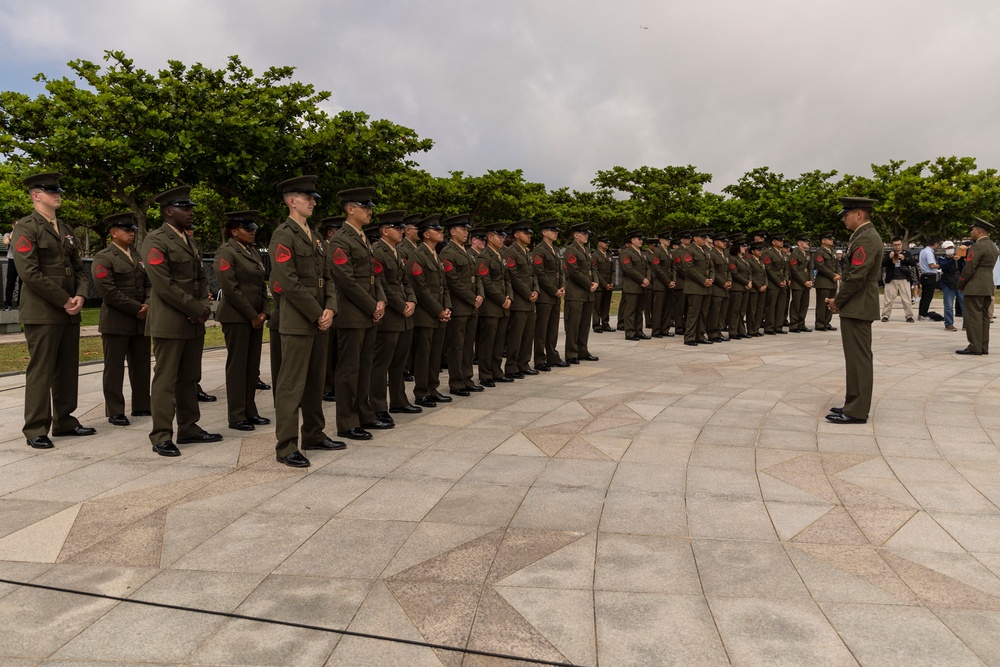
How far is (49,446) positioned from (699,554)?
16.7ft

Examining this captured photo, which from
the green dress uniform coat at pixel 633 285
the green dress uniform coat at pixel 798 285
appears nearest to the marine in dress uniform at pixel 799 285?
the green dress uniform coat at pixel 798 285

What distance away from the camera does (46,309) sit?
6.34 metres

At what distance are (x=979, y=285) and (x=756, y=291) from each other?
448 cm

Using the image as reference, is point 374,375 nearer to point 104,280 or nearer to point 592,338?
point 104,280

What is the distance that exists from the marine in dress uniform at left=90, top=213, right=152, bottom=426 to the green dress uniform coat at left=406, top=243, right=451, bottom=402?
260 cm

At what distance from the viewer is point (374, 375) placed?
24.2 feet

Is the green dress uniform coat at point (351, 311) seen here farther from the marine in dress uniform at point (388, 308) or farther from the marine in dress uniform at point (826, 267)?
the marine in dress uniform at point (826, 267)

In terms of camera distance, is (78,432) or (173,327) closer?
(173,327)

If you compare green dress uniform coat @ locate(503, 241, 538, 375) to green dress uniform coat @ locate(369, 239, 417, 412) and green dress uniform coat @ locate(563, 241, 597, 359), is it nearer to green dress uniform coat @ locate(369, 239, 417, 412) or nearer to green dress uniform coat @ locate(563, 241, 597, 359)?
green dress uniform coat @ locate(563, 241, 597, 359)

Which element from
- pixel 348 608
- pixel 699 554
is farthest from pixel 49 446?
pixel 699 554

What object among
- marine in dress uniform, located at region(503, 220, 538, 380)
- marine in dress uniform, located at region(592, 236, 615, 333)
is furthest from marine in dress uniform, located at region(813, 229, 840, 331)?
marine in dress uniform, located at region(503, 220, 538, 380)

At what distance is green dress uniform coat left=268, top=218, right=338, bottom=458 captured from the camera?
573 centimetres

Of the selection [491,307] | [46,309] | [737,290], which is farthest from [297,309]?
[737,290]

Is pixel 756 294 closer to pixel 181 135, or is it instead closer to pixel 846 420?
pixel 846 420
